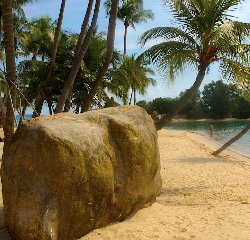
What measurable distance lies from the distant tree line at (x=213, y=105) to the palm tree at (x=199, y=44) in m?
65.4

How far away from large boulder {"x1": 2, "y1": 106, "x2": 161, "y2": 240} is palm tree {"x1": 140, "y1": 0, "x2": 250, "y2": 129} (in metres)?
3.73

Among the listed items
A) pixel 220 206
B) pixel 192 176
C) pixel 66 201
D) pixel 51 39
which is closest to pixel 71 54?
pixel 51 39

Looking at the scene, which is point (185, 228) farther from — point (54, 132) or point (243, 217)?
point (54, 132)

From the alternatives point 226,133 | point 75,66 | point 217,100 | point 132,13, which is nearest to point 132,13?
point 132,13

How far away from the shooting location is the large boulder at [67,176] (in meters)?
5.47

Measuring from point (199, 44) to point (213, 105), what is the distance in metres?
72.9

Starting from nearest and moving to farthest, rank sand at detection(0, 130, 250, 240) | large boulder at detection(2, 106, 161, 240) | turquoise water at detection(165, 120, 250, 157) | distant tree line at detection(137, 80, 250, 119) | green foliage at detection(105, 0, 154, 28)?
large boulder at detection(2, 106, 161, 240) → sand at detection(0, 130, 250, 240) → turquoise water at detection(165, 120, 250, 157) → green foliage at detection(105, 0, 154, 28) → distant tree line at detection(137, 80, 250, 119)

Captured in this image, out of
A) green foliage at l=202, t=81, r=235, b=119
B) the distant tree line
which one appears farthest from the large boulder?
green foliage at l=202, t=81, r=235, b=119

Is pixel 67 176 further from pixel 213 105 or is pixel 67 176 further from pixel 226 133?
pixel 213 105

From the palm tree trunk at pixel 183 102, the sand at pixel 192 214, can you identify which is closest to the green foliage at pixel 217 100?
the sand at pixel 192 214

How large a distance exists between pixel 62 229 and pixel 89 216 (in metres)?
0.49

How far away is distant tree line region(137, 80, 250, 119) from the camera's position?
78.4 m

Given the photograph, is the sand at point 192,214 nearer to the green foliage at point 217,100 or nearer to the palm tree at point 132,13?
the palm tree at point 132,13

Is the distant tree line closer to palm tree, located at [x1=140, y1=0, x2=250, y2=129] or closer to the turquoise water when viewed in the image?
the turquoise water
